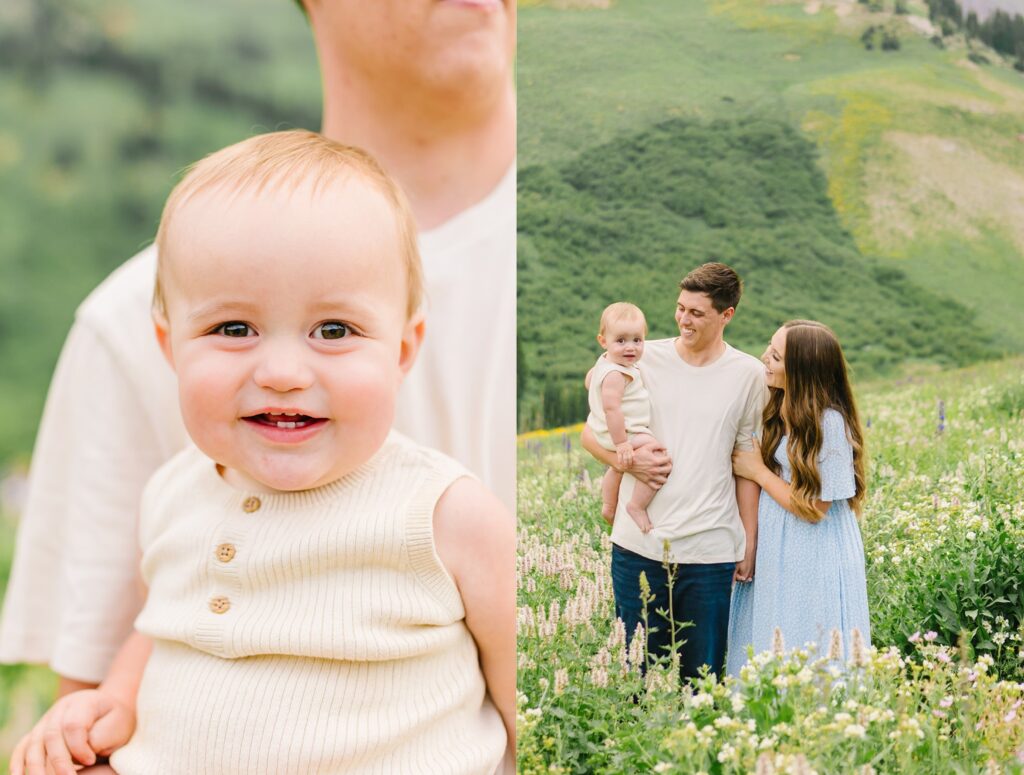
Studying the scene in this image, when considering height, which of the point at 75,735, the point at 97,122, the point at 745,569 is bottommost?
the point at 75,735

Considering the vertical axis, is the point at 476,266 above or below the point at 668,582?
above

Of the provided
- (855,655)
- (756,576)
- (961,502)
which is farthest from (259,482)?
(961,502)

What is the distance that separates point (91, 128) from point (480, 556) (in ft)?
4.28

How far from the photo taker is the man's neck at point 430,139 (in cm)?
180

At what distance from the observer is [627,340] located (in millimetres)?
1379

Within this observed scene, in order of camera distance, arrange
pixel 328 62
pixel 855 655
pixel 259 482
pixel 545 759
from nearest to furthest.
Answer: pixel 855 655 → pixel 545 759 → pixel 259 482 → pixel 328 62

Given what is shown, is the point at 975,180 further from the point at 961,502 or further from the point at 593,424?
the point at 593,424

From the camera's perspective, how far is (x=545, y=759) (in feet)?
4.74

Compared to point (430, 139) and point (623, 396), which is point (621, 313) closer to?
point (623, 396)

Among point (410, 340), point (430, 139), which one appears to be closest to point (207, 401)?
point (410, 340)

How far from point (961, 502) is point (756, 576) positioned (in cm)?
31

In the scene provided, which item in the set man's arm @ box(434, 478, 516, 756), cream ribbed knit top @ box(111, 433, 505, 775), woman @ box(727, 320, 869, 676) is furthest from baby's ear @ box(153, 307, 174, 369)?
woman @ box(727, 320, 869, 676)

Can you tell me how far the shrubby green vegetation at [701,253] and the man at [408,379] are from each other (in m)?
0.43

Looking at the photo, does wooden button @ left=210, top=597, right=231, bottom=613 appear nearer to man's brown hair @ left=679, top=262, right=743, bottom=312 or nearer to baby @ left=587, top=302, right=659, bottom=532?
baby @ left=587, top=302, right=659, bottom=532
